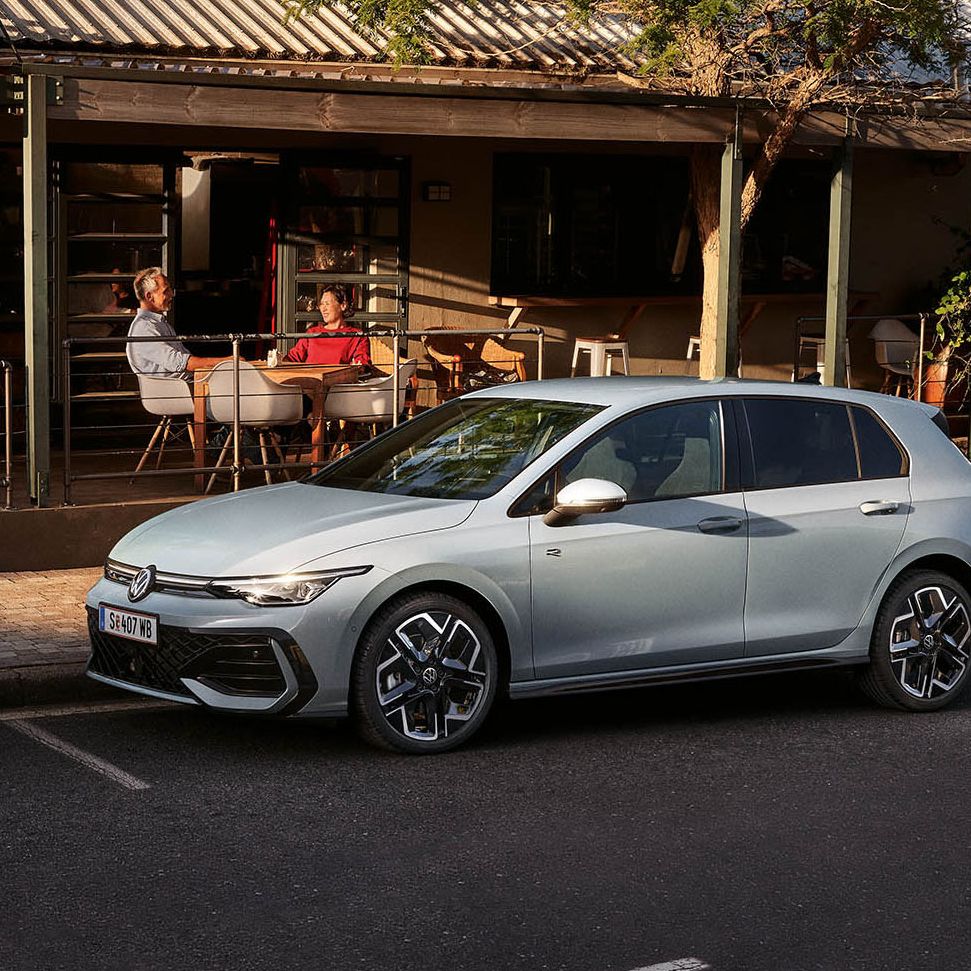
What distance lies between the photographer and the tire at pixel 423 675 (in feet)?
23.1

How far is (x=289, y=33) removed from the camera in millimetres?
14031

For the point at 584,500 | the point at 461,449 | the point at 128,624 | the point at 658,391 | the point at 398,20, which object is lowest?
the point at 128,624

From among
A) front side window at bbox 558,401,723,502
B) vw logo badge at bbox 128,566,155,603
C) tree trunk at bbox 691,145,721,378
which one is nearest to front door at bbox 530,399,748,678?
front side window at bbox 558,401,723,502

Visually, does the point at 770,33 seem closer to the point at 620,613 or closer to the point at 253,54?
the point at 253,54

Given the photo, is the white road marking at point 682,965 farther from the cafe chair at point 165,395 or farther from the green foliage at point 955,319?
the green foliage at point 955,319

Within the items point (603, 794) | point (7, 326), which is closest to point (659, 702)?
point (603, 794)

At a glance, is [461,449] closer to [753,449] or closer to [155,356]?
[753,449]

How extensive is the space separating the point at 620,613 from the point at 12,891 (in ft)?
9.46

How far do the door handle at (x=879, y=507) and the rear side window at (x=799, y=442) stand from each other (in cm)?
16

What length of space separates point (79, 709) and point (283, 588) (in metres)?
1.67

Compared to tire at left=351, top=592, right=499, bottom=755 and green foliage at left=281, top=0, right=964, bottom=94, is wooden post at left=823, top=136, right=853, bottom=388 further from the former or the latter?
tire at left=351, top=592, right=499, bottom=755

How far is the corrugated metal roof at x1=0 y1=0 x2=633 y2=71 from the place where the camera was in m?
13.2

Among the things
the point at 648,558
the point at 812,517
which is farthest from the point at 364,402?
the point at 648,558

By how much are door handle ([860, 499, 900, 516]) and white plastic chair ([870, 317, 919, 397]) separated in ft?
27.8
